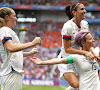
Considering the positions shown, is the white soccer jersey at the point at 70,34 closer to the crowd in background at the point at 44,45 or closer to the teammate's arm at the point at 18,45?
the teammate's arm at the point at 18,45

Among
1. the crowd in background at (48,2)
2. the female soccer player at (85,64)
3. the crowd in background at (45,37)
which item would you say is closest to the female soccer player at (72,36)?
the female soccer player at (85,64)

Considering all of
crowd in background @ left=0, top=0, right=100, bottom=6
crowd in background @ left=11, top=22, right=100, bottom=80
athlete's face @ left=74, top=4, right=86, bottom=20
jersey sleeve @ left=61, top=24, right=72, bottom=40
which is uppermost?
crowd in background @ left=0, top=0, right=100, bottom=6

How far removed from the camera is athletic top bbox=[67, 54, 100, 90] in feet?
12.6

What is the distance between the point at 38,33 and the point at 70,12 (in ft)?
84.2

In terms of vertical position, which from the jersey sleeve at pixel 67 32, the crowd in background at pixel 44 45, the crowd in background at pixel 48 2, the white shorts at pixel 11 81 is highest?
the crowd in background at pixel 48 2

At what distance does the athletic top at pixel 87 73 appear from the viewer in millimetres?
3826

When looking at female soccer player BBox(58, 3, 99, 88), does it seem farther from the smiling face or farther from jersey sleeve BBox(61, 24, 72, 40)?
the smiling face

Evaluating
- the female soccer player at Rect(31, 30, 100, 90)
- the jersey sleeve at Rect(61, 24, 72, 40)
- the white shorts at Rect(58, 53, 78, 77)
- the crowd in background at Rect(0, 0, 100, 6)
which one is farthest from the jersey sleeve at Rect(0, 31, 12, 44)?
the crowd in background at Rect(0, 0, 100, 6)

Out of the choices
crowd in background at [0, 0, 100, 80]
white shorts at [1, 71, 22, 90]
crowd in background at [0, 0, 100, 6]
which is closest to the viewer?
white shorts at [1, 71, 22, 90]

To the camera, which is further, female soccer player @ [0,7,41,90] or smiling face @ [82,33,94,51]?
female soccer player @ [0,7,41,90]

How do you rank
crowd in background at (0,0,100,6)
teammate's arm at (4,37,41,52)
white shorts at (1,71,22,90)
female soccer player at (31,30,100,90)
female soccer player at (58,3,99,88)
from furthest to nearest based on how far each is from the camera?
1. crowd in background at (0,0,100,6)
2. female soccer player at (58,3,99,88)
3. white shorts at (1,71,22,90)
4. female soccer player at (31,30,100,90)
5. teammate's arm at (4,37,41,52)

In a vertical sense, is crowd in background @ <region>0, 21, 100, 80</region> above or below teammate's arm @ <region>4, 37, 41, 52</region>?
below

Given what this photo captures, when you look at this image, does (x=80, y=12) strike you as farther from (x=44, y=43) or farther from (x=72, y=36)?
(x=44, y=43)

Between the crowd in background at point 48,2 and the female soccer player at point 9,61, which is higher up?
the crowd in background at point 48,2
